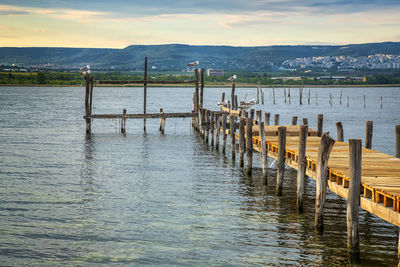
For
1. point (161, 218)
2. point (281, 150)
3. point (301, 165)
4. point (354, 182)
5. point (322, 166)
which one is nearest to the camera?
point (354, 182)

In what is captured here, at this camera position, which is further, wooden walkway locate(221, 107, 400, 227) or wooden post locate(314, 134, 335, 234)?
wooden post locate(314, 134, 335, 234)

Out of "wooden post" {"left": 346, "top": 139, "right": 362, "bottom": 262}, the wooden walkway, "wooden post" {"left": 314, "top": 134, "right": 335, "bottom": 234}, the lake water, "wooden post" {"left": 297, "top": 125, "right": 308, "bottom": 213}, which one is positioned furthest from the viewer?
"wooden post" {"left": 297, "top": 125, "right": 308, "bottom": 213}

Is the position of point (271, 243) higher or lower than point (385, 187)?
lower

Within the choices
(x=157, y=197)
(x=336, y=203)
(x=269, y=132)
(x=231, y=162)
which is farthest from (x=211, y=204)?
(x=231, y=162)

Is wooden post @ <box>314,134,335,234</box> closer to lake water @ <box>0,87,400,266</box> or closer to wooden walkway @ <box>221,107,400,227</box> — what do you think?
wooden walkway @ <box>221,107,400,227</box>

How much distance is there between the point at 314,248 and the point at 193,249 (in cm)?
290

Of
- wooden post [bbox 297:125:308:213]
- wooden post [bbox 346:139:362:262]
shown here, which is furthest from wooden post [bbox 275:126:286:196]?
wooden post [bbox 346:139:362:262]

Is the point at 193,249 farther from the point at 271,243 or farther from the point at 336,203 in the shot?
the point at 336,203

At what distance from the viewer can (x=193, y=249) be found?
46.8 ft

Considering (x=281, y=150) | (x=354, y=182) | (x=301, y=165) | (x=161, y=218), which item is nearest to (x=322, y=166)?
(x=354, y=182)

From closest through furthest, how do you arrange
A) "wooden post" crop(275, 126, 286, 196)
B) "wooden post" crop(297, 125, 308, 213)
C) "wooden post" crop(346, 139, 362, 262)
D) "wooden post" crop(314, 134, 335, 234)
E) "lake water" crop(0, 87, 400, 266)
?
1. "wooden post" crop(346, 139, 362, 262)
2. "lake water" crop(0, 87, 400, 266)
3. "wooden post" crop(314, 134, 335, 234)
4. "wooden post" crop(297, 125, 308, 213)
5. "wooden post" crop(275, 126, 286, 196)

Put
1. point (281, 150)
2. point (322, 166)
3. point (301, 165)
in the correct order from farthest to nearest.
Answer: point (281, 150)
point (301, 165)
point (322, 166)

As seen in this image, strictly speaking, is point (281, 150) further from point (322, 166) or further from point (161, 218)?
point (161, 218)

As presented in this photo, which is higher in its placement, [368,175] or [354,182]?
[354,182]
